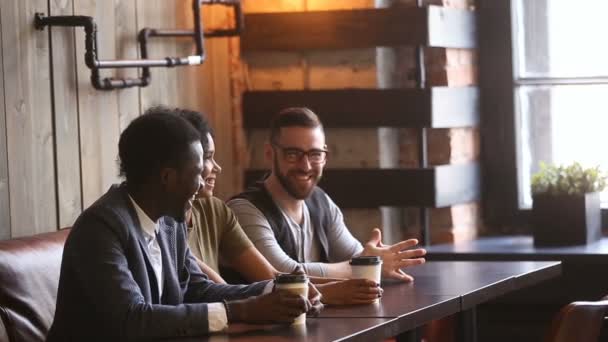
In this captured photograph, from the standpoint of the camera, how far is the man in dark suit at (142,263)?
2.45 meters

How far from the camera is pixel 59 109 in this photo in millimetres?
3572

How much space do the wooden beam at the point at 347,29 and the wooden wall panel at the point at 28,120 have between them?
1171 mm

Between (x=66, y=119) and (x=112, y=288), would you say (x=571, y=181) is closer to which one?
(x=66, y=119)

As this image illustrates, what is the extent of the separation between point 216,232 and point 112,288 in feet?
3.61

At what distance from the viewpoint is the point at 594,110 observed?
470 centimetres

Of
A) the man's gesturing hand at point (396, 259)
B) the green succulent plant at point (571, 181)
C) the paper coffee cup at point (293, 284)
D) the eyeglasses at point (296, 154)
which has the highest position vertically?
the eyeglasses at point (296, 154)

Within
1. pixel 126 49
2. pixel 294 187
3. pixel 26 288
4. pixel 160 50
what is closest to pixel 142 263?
pixel 26 288

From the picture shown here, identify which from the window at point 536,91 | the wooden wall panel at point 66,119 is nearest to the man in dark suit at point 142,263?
the wooden wall panel at point 66,119

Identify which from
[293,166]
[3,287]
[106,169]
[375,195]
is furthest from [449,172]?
[3,287]

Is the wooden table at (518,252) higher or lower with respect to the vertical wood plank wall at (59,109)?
lower

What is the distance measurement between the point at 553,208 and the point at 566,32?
0.74 m

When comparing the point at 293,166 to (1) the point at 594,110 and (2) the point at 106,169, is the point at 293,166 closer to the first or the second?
(2) the point at 106,169

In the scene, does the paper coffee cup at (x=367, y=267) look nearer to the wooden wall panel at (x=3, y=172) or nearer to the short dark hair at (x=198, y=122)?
the short dark hair at (x=198, y=122)

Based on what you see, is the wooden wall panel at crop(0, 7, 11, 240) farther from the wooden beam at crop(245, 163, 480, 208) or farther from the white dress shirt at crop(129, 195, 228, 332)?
the wooden beam at crop(245, 163, 480, 208)
